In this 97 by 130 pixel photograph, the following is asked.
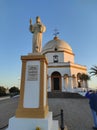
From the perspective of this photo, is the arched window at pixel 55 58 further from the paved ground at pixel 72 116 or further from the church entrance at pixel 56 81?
the paved ground at pixel 72 116

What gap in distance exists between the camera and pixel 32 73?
16.8 feet

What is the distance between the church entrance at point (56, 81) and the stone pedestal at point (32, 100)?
24.3m

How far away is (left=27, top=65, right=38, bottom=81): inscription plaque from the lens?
198 inches

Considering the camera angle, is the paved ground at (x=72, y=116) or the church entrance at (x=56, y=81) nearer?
the paved ground at (x=72, y=116)

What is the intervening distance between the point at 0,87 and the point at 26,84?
34591mm

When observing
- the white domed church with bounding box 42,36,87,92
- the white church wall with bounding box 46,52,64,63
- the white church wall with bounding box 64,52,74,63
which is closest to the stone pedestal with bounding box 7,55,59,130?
the white domed church with bounding box 42,36,87,92

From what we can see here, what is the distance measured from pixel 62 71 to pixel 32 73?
2434 cm

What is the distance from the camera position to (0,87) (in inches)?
1459

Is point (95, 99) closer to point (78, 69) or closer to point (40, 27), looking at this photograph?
point (40, 27)

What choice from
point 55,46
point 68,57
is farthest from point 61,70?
point 55,46

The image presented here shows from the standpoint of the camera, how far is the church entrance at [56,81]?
29373mm

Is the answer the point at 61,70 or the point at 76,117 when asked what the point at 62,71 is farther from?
the point at 76,117

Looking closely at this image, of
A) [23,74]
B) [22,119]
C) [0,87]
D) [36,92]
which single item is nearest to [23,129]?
[22,119]

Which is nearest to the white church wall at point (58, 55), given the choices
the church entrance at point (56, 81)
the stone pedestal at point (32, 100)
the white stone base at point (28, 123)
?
the church entrance at point (56, 81)
